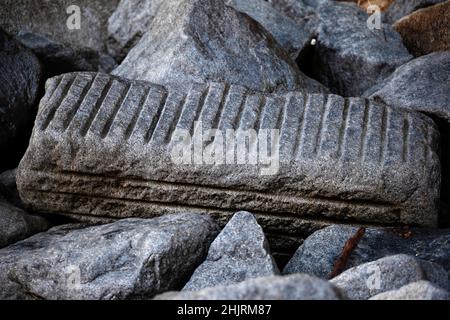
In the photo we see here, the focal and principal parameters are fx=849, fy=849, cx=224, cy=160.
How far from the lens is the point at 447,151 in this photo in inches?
187

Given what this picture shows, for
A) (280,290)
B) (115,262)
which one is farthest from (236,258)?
(280,290)

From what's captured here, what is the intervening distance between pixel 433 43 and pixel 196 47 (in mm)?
1823

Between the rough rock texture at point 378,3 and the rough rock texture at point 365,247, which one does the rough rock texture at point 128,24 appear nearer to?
the rough rock texture at point 378,3

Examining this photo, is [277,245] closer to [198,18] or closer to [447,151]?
[447,151]

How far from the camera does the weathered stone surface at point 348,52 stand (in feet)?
18.5

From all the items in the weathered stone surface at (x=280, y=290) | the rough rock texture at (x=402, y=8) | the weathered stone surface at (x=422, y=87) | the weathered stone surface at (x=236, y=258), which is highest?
the rough rock texture at (x=402, y=8)

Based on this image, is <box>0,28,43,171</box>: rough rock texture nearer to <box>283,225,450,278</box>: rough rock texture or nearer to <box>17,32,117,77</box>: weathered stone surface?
<box>17,32,117,77</box>: weathered stone surface

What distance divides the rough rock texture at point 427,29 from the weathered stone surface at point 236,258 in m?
2.60

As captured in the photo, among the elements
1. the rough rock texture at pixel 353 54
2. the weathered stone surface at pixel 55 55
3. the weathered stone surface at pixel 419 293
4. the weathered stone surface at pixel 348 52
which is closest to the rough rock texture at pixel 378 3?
the weathered stone surface at pixel 348 52

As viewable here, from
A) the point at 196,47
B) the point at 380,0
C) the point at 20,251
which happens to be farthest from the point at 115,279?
the point at 380,0

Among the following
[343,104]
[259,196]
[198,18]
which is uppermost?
[198,18]

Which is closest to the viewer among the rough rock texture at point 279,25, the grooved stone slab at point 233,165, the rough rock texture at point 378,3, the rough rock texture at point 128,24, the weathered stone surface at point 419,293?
the weathered stone surface at point 419,293

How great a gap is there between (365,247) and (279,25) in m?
2.43

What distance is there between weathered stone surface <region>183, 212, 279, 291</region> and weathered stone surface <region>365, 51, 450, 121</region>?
143 centimetres
